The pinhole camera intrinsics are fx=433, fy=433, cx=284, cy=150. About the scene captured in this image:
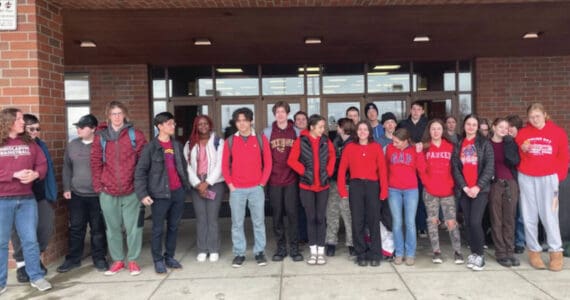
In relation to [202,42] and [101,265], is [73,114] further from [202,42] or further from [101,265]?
[101,265]

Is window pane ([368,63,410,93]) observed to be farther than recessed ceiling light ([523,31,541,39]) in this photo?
Yes

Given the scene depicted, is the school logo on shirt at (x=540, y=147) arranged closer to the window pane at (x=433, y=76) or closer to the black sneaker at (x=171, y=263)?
the black sneaker at (x=171, y=263)

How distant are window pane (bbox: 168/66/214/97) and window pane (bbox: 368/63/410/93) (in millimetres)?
3991

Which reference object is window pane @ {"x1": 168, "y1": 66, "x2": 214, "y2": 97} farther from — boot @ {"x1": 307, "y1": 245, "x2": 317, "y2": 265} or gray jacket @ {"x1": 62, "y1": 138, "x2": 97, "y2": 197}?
boot @ {"x1": 307, "y1": 245, "x2": 317, "y2": 265}

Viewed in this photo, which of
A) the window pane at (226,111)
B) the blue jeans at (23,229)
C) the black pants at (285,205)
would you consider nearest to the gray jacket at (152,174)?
the blue jeans at (23,229)

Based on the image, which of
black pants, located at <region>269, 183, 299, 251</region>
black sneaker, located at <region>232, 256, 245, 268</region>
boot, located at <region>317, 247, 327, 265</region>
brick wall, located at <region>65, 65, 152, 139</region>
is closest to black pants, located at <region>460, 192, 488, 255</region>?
boot, located at <region>317, 247, 327, 265</region>

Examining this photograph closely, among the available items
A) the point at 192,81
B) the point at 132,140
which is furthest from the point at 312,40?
the point at 132,140

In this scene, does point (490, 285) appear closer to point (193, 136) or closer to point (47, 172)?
point (193, 136)

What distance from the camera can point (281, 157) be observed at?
5.14 m

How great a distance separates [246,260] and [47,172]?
247 cm

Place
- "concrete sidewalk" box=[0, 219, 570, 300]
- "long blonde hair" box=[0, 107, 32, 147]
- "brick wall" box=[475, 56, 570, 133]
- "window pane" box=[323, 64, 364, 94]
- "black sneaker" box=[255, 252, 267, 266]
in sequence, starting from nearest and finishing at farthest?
"concrete sidewalk" box=[0, 219, 570, 300], "long blonde hair" box=[0, 107, 32, 147], "black sneaker" box=[255, 252, 267, 266], "brick wall" box=[475, 56, 570, 133], "window pane" box=[323, 64, 364, 94]

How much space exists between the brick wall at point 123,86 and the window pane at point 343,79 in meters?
4.34

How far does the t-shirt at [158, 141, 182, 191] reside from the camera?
4.89m

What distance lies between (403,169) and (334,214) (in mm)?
1069
